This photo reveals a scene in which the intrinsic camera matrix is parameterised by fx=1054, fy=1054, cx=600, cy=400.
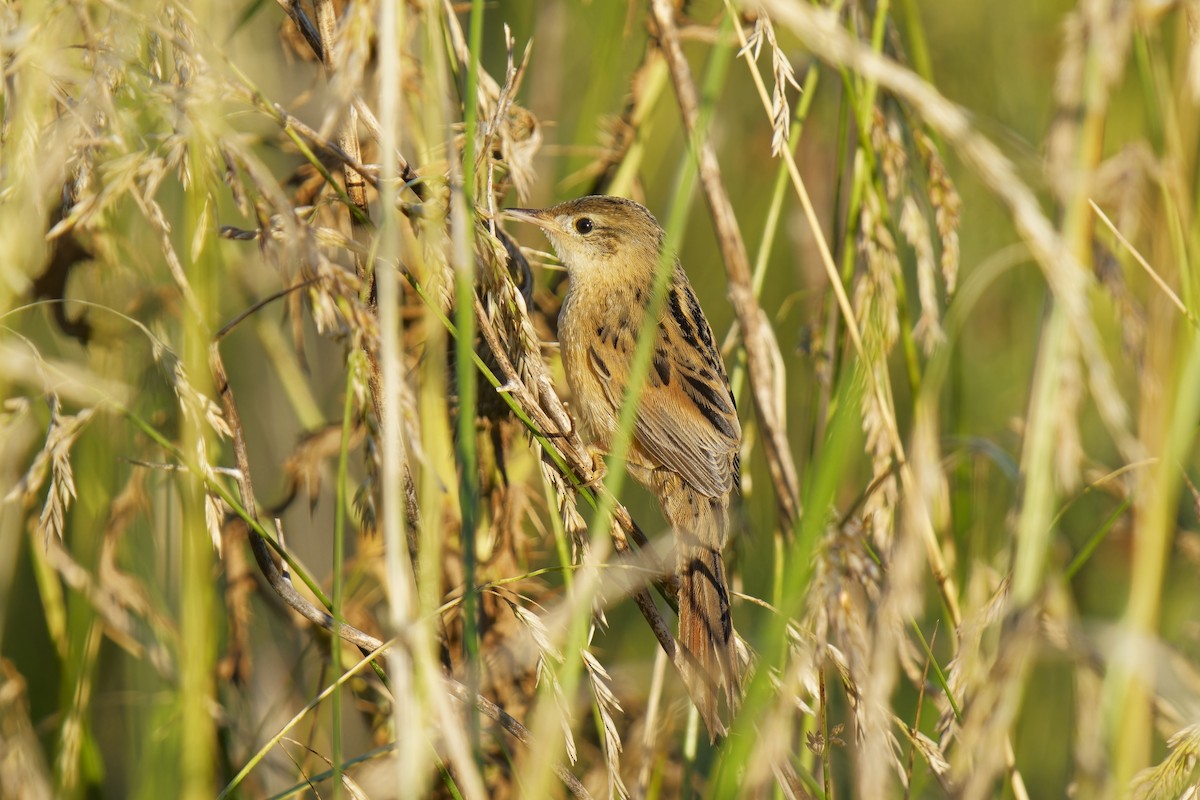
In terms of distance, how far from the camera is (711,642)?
2488 millimetres

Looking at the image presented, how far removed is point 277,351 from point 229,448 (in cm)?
66

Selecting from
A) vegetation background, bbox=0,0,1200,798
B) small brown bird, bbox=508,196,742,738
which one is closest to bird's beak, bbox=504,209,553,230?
small brown bird, bbox=508,196,742,738

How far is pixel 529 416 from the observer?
2.14 metres

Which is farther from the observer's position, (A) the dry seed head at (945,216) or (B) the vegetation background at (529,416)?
(A) the dry seed head at (945,216)

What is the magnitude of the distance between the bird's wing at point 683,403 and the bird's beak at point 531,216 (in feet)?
1.33

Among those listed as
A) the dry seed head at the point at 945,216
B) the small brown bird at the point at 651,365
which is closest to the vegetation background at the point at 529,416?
the dry seed head at the point at 945,216

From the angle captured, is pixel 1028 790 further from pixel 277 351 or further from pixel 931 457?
pixel 277 351

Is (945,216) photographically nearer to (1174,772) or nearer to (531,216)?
(1174,772)

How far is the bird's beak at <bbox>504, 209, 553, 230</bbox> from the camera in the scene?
9.69 feet

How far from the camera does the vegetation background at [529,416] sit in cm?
148

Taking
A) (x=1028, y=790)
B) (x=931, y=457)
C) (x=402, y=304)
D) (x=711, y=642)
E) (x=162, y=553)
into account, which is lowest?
(x=1028, y=790)

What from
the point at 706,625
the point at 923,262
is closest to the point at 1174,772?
the point at 706,625

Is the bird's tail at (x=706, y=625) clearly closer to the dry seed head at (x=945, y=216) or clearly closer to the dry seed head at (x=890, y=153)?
the dry seed head at (x=945, y=216)

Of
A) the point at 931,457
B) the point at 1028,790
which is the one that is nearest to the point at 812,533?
the point at 931,457
